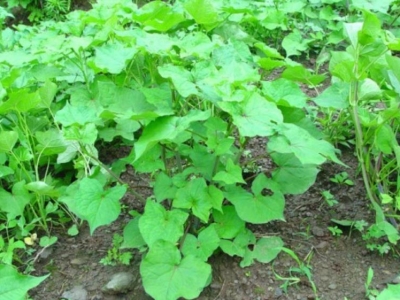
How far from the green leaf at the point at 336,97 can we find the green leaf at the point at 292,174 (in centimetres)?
22

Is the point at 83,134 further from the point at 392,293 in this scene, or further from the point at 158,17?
the point at 392,293

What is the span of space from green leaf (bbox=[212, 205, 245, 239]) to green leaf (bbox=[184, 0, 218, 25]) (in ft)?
2.77

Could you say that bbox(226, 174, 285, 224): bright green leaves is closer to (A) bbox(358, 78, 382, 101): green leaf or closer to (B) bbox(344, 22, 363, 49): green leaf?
(A) bbox(358, 78, 382, 101): green leaf

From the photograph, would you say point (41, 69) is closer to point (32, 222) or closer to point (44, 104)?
point (44, 104)

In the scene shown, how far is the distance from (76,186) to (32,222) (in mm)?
247

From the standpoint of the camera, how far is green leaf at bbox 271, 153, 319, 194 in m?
1.91

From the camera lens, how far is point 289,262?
1906 mm

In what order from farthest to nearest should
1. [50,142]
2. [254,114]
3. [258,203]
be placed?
[50,142]
[258,203]
[254,114]

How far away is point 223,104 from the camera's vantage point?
162 cm

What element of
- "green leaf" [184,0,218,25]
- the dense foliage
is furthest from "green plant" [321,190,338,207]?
"green leaf" [184,0,218,25]

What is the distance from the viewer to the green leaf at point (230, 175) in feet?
5.61

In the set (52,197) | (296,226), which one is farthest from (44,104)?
(296,226)

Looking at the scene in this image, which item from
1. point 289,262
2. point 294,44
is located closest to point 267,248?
point 289,262

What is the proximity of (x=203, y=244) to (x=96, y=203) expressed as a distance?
368mm
